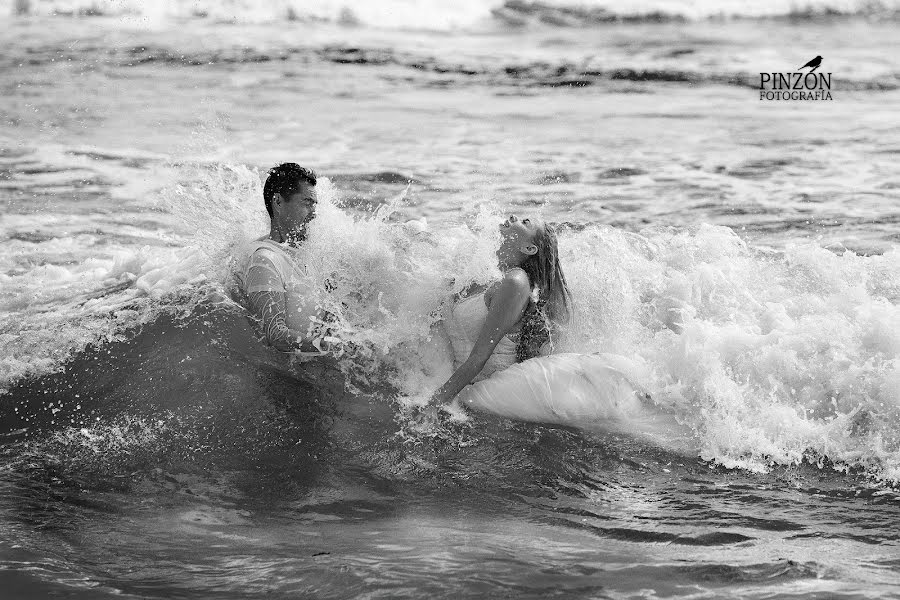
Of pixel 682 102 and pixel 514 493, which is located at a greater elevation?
pixel 682 102

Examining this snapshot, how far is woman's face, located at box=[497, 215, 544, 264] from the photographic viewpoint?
223 inches

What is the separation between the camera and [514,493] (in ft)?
16.4

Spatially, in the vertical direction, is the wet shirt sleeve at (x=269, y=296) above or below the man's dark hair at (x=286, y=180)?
below

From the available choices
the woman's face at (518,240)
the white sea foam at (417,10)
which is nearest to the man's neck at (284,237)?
the woman's face at (518,240)

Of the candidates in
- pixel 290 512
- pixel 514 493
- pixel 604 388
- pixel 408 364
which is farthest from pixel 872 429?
pixel 290 512

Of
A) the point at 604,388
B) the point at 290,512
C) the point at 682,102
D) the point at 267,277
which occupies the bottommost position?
the point at 290,512

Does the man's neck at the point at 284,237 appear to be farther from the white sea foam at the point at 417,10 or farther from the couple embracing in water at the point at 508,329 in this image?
the white sea foam at the point at 417,10

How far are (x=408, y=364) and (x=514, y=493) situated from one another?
150cm

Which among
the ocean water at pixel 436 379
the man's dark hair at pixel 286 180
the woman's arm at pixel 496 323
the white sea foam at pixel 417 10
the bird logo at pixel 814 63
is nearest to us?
the ocean water at pixel 436 379

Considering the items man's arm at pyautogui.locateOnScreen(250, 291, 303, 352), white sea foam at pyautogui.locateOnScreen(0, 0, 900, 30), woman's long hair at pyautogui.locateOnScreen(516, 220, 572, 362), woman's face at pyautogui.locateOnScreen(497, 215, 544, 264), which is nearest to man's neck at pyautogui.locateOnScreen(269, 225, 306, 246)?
man's arm at pyautogui.locateOnScreen(250, 291, 303, 352)

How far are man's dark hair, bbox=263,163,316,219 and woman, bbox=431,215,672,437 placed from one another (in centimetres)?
130

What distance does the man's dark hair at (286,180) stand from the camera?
6.09m

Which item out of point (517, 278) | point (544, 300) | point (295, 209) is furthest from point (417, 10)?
point (517, 278)

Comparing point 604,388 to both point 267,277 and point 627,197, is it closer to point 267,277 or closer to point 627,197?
point 267,277
